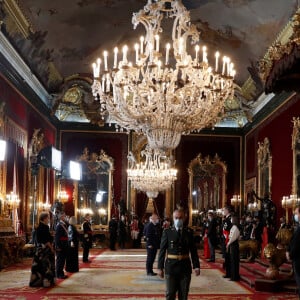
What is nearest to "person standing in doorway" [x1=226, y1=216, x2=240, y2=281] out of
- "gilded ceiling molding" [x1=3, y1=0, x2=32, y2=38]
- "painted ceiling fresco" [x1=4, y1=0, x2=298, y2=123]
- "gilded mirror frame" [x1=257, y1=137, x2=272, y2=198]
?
"painted ceiling fresco" [x1=4, y1=0, x2=298, y2=123]

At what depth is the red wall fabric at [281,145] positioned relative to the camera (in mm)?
17098

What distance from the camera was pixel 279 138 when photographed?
1858 cm

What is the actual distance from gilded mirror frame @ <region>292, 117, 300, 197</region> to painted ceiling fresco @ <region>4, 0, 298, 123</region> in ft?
8.56

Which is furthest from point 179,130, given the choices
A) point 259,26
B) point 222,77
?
point 259,26

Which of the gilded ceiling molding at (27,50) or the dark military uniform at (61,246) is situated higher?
the gilded ceiling molding at (27,50)

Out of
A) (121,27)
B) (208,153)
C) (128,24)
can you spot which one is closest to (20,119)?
(121,27)

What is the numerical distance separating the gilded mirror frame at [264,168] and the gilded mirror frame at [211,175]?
330cm

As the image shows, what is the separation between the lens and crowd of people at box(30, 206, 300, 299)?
287 inches

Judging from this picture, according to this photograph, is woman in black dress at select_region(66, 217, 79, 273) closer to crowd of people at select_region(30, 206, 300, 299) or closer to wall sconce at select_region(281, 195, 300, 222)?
crowd of people at select_region(30, 206, 300, 299)

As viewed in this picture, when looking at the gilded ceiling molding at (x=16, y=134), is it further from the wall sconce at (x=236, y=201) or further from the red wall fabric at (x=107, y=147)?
the wall sconce at (x=236, y=201)

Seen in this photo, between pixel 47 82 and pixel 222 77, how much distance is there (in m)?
10.6

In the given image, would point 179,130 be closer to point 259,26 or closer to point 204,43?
point 259,26

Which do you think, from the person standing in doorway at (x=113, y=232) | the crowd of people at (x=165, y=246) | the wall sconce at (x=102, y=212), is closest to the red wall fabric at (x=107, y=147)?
the wall sconce at (x=102, y=212)

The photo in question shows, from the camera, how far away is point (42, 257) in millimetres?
10555
